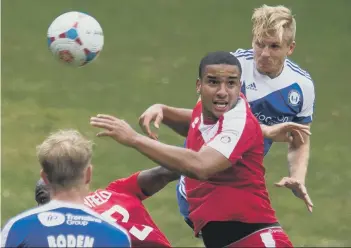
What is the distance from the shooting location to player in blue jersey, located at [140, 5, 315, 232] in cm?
959

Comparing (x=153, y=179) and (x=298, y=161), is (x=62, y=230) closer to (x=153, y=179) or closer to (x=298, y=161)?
(x=153, y=179)

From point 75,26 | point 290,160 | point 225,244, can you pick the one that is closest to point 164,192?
point 75,26

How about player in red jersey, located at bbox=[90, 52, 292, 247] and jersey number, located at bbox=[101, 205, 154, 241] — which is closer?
player in red jersey, located at bbox=[90, 52, 292, 247]

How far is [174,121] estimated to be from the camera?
30.0ft

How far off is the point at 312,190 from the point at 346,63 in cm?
523

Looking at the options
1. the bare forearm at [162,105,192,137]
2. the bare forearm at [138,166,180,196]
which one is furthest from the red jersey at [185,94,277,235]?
the bare forearm at [162,105,192,137]

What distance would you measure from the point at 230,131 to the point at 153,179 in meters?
1.06

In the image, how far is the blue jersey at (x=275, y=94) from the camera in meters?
9.95

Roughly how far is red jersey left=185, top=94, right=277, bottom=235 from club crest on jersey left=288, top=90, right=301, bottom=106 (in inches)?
70.8

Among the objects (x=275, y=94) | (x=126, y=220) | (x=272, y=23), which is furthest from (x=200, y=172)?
(x=275, y=94)

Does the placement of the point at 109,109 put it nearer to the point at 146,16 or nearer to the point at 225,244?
the point at 146,16

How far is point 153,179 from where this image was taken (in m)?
8.77

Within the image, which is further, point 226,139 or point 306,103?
point 306,103

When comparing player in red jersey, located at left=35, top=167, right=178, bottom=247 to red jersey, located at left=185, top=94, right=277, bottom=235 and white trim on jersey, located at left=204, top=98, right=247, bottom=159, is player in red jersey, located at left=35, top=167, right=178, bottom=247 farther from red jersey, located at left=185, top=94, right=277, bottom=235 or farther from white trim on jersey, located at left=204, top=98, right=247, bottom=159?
→ white trim on jersey, located at left=204, top=98, right=247, bottom=159
